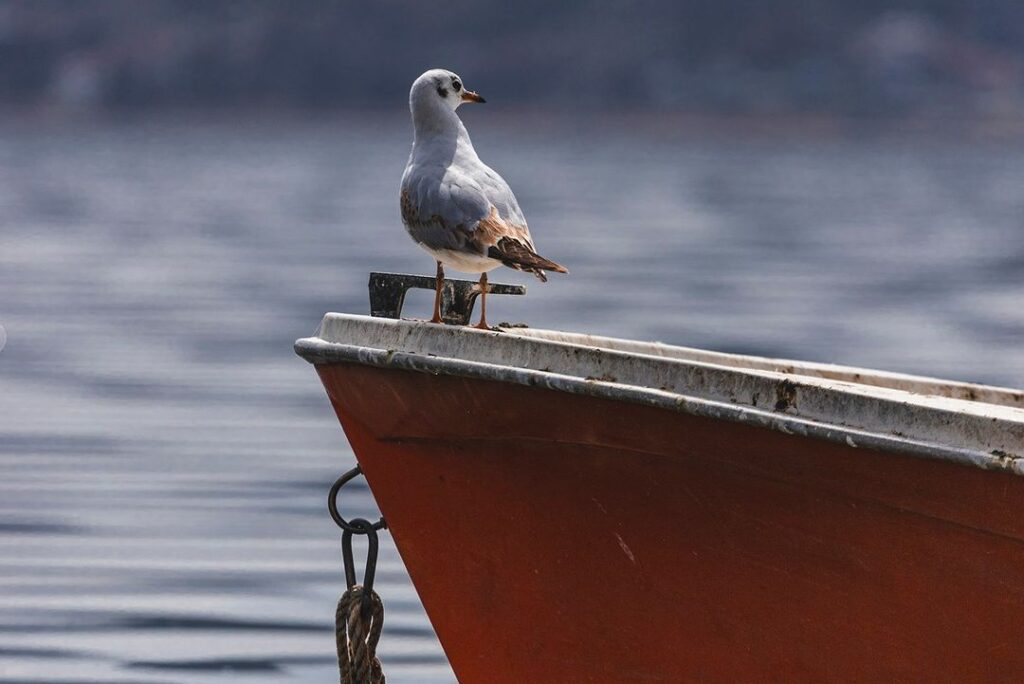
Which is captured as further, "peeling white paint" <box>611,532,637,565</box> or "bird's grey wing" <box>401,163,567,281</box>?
"bird's grey wing" <box>401,163,567,281</box>

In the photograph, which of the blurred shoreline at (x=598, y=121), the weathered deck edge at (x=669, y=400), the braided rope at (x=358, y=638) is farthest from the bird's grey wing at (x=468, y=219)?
the blurred shoreline at (x=598, y=121)

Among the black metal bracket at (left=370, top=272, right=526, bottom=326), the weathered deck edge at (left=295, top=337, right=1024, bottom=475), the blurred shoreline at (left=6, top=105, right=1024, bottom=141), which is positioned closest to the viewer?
the weathered deck edge at (left=295, top=337, right=1024, bottom=475)

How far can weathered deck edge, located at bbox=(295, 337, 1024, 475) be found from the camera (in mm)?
4422

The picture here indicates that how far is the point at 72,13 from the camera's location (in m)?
144

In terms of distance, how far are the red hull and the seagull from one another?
337mm

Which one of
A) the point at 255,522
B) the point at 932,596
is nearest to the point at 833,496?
the point at 932,596

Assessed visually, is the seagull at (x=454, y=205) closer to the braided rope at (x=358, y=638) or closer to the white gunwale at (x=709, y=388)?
the white gunwale at (x=709, y=388)

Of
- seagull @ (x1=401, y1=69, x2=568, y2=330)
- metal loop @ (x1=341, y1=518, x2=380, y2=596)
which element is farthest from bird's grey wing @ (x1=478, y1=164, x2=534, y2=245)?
metal loop @ (x1=341, y1=518, x2=380, y2=596)

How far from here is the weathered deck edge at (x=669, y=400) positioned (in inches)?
174

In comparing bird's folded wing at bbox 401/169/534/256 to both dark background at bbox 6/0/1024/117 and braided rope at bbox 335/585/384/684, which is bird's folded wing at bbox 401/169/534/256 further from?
dark background at bbox 6/0/1024/117

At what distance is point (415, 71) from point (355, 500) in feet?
452

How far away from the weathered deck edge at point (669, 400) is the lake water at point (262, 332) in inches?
94.7

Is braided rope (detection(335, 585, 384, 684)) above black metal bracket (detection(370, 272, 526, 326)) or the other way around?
the other way around

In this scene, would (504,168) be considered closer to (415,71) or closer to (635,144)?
(635,144)
